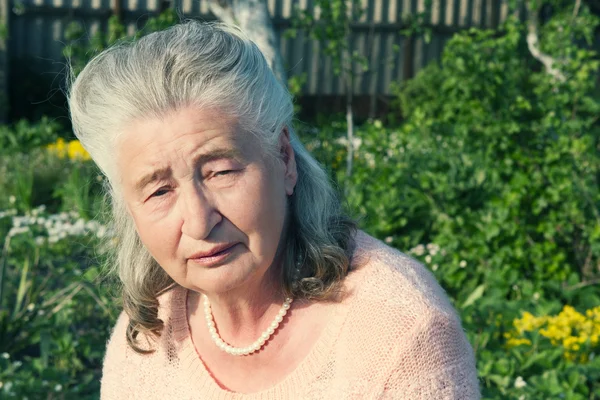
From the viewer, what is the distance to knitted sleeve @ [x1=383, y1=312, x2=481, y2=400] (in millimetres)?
1833

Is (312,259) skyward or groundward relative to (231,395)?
skyward

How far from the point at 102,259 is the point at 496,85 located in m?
2.54

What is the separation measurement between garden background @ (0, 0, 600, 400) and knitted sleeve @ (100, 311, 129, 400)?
202mm

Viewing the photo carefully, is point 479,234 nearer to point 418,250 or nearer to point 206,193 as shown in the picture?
point 418,250

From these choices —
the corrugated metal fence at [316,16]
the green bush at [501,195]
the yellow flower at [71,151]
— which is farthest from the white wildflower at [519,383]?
the corrugated metal fence at [316,16]

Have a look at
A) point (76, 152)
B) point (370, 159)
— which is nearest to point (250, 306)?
point (370, 159)

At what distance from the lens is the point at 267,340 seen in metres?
2.10

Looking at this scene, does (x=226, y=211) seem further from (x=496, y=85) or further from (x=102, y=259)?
(x=496, y=85)

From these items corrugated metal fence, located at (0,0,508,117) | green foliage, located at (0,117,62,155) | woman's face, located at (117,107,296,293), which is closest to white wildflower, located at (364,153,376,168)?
green foliage, located at (0,117,62,155)

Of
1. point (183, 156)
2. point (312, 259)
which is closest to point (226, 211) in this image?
point (183, 156)

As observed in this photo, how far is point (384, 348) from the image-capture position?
1.85 metres

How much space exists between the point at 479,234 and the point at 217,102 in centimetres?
250

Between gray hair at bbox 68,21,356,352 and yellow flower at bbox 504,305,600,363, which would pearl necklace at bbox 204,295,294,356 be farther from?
yellow flower at bbox 504,305,600,363

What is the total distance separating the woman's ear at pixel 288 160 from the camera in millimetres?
1971
